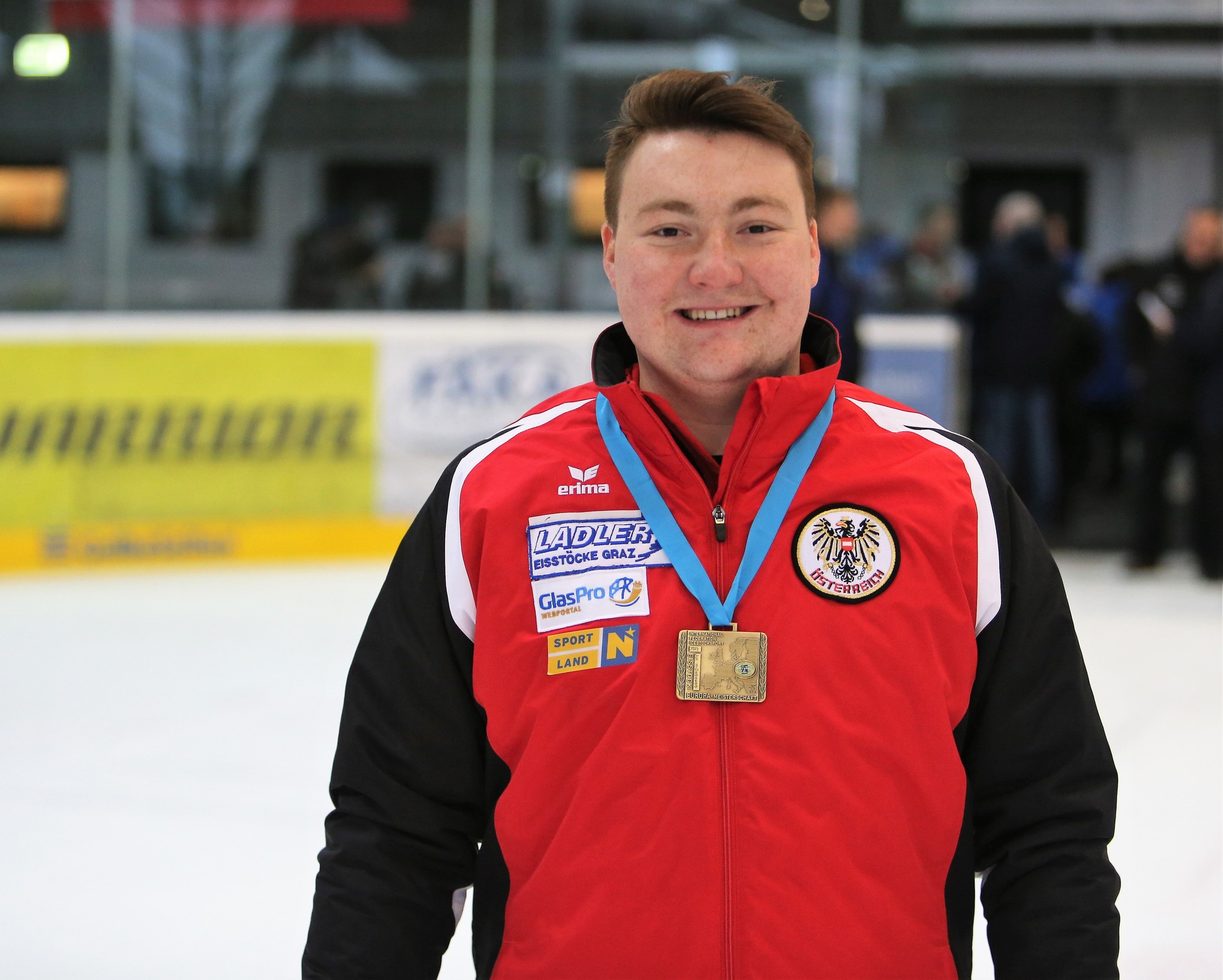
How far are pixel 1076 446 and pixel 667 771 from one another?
6524mm

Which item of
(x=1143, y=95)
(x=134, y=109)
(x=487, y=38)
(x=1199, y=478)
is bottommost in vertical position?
(x=1199, y=478)

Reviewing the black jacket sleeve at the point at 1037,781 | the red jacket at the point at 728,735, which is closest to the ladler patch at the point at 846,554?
the red jacket at the point at 728,735

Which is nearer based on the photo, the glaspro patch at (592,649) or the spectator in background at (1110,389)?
the glaspro patch at (592,649)

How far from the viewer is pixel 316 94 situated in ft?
22.2

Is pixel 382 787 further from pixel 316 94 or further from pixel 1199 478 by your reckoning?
pixel 316 94

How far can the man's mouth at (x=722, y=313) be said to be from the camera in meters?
1.28

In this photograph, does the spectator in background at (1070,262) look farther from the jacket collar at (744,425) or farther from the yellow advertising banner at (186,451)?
the jacket collar at (744,425)

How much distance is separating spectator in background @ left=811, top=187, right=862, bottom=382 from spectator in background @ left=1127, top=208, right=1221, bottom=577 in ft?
5.93

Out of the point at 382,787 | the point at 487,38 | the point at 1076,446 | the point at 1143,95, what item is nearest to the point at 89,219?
the point at 487,38

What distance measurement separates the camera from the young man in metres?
1.17

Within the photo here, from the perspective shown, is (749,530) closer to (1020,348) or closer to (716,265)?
(716,265)

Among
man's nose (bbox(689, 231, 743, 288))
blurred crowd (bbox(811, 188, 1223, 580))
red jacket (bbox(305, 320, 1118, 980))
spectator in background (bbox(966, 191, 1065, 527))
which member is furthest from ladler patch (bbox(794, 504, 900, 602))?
spectator in background (bbox(966, 191, 1065, 527))

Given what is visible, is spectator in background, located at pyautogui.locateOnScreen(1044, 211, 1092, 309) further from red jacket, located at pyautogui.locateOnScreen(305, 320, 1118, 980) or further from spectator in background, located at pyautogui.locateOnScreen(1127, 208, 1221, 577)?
red jacket, located at pyautogui.locateOnScreen(305, 320, 1118, 980)

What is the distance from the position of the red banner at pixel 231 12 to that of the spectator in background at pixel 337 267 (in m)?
0.94
